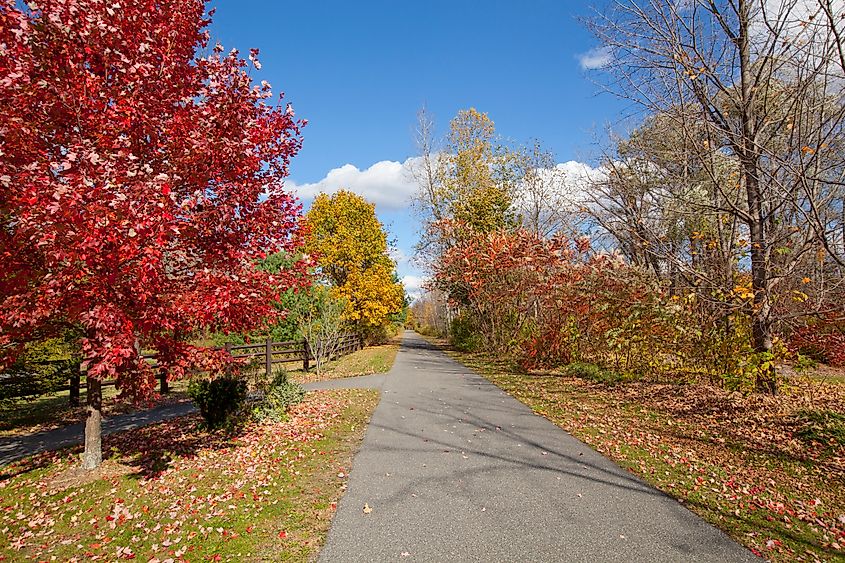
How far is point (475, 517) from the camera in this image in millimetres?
4352

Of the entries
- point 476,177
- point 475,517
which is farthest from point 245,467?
Answer: point 476,177

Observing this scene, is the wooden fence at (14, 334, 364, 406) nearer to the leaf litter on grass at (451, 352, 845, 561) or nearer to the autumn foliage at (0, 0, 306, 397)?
the autumn foliage at (0, 0, 306, 397)

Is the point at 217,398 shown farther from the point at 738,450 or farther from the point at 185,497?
the point at 738,450

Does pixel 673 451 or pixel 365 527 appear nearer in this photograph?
pixel 365 527

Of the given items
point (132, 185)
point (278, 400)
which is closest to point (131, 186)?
point (132, 185)

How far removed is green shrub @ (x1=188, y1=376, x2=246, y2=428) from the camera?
779 centimetres

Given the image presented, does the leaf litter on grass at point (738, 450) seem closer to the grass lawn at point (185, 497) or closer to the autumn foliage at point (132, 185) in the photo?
the grass lawn at point (185, 497)

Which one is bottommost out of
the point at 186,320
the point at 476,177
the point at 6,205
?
the point at 186,320

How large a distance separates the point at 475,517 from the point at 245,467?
336 cm

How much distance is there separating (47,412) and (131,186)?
9.41 m

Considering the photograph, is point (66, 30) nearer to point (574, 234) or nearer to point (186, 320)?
point (186, 320)

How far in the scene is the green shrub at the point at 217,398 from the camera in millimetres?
7785

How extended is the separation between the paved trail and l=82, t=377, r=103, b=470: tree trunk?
347 centimetres

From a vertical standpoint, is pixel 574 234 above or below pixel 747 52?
below
